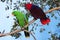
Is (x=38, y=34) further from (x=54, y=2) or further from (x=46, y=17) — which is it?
(x=54, y=2)

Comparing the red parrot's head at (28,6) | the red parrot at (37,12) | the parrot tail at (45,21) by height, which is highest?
the red parrot's head at (28,6)

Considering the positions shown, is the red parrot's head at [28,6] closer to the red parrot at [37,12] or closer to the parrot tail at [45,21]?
the red parrot at [37,12]

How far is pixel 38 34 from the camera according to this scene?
1.38 metres

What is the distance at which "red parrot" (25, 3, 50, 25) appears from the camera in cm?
136

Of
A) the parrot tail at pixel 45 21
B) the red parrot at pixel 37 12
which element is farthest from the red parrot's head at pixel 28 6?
the parrot tail at pixel 45 21

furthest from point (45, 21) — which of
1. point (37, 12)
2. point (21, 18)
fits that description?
point (21, 18)

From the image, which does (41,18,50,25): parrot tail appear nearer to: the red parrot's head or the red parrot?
the red parrot

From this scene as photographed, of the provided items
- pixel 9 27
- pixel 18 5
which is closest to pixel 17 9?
pixel 18 5

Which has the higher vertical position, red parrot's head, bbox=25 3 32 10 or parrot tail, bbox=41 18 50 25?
red parrot's head, bbox=25 3 32 10


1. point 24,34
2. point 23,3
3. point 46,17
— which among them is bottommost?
point 24,34

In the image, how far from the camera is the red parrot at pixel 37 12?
136cm

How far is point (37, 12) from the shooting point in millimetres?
1360

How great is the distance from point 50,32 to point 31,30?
18 centimetres

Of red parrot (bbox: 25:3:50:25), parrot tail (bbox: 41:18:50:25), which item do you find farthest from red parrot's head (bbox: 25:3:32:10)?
parrot tail (bbox: 41:18:50:25)
